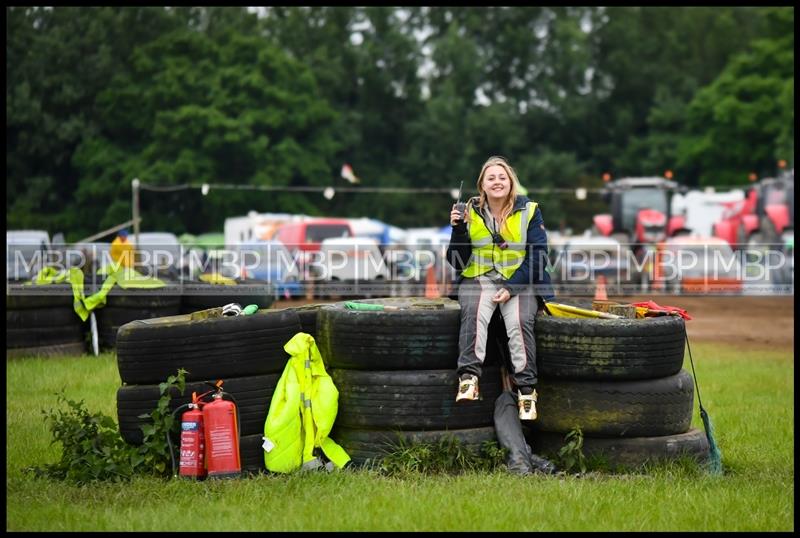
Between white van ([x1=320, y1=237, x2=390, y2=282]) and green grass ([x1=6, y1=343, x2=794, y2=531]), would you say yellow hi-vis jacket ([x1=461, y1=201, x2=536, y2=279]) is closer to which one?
green grass ([x1=6, y1=343, x2=794, y2=531])

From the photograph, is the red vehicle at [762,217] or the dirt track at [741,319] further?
the red vehicle at [762,217]

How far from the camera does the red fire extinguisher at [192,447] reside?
7637 mm

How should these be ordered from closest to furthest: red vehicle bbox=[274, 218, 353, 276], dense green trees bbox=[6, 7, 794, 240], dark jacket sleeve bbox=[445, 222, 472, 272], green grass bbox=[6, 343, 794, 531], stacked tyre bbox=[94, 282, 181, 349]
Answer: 1. green grass bbox=[6, 343, 794, 531]
2. dark jacket sleeve bbox=[445, 222, 472, 272]
3. stacked tyre bbox=[94, 282, 181, 349]
4. red vehicle bbox=[274, 218, 353, 276]
5. dense green trees bbox=[6, 7, 794, 240]

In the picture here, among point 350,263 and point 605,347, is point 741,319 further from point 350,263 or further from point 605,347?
point 605,347

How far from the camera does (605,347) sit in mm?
7785

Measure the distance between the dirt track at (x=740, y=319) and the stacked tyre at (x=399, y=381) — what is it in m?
11.2

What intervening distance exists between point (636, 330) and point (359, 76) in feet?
229

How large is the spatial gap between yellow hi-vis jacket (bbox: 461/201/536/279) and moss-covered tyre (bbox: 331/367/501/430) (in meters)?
0.74

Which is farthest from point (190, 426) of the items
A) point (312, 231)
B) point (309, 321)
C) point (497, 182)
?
point (312, 231)

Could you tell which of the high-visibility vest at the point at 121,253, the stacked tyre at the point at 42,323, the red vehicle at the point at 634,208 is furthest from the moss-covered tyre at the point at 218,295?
the red vehicle at the point at 634,208

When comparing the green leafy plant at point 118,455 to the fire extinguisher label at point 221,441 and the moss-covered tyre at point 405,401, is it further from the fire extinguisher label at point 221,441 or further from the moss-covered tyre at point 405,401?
the moss-covered tyre at point 405,401

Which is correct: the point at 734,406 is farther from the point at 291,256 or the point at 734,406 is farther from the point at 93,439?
the point at 291,256

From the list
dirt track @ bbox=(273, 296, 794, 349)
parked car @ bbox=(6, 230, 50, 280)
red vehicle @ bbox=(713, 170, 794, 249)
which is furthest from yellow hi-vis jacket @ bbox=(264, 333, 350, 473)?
red vehicle @ bbox=(713, 170, 794, 249)

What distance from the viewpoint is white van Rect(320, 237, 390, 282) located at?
28.9m
